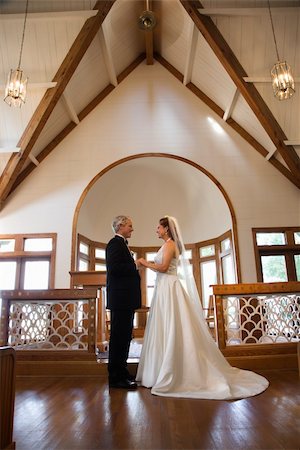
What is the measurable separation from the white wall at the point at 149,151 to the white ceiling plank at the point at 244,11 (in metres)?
2.27

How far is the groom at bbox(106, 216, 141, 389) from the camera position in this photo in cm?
285

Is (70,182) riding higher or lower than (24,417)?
higher

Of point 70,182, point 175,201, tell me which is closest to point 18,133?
point 70,182

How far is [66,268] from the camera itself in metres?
6.46

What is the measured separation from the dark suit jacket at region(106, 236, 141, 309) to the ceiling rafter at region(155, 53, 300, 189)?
4987mm

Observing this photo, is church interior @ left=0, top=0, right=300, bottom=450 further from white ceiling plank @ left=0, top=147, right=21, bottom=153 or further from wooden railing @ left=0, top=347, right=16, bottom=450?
wooden railing @ left=0, top=347, right=16, bottom=450

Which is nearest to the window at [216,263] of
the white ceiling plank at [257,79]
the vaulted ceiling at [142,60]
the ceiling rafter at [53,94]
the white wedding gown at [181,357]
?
the vaulted ceiling at [142,60]

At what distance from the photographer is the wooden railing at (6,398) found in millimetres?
1505

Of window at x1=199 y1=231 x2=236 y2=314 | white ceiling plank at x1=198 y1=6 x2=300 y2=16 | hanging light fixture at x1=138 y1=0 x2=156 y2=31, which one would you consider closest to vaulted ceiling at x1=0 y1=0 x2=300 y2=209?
white ceiling plank at x1=198 y1=6 x2=300 y2=16

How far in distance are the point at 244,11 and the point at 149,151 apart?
306 cm

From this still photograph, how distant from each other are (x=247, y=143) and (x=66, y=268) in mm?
4703

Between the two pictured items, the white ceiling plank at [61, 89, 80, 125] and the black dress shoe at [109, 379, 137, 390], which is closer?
the black dress shoe at [109, 379, 137, 390]

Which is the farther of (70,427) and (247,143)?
(247,143)

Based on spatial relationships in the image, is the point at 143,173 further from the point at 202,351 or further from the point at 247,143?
the point at 202,351
